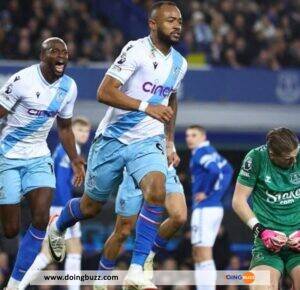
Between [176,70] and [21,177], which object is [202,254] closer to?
[21,177]

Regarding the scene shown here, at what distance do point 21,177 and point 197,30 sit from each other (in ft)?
39.2

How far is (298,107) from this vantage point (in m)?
21.1

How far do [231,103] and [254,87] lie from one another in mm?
539

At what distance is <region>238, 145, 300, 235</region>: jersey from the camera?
9.74 metres

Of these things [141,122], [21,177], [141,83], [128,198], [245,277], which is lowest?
[245,277]

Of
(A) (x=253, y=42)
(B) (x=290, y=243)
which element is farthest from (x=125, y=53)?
(A) (x=253, y=42)

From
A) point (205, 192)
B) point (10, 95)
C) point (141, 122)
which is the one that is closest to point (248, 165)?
point (141, 122)

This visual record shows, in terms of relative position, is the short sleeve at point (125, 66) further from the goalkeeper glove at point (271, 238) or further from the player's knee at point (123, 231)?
the goalkeeper glove at point (271, 238)

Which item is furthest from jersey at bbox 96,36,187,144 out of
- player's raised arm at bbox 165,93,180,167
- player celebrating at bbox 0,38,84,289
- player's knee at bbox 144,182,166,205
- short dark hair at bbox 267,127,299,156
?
short dark hair at bbox 267,127,299,156

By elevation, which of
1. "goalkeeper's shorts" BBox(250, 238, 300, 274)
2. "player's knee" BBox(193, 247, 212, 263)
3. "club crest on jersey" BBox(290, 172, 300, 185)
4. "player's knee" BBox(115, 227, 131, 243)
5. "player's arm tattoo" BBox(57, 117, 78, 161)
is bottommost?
"player's knee" BBox(193, 247, 212, 263)

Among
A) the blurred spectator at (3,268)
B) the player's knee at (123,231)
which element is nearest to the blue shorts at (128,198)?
the player's knee at (123,231)

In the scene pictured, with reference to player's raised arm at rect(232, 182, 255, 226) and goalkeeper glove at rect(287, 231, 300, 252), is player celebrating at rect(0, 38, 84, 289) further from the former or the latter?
goalkeeper glove at rect(287, 231, 300, 252)

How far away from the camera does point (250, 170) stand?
9.73 metres

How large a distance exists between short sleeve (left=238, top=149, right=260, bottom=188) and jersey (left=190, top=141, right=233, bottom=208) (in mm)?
4665
